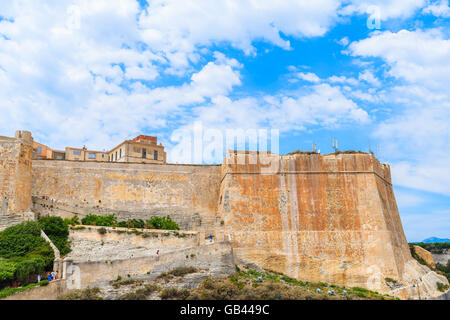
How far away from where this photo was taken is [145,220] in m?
31.2

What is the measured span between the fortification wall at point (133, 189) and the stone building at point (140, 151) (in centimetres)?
1146

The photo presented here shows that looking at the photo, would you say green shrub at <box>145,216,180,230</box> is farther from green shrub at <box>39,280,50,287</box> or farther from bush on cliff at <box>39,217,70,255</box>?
green shrub at <box>39,280,50,287</box>

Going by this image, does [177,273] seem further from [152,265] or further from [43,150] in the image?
[43,150]

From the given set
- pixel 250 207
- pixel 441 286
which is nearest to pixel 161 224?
pixel 250 207

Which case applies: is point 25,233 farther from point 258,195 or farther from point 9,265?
point 258,195

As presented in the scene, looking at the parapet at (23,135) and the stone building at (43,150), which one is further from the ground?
the stone building at (43,150)

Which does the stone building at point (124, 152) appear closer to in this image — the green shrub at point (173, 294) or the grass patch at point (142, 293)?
the grass patch at point (142, 293)

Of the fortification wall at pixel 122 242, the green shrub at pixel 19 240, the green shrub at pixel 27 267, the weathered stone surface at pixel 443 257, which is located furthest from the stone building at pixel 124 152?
the weathered stone surface at pixel 443 257

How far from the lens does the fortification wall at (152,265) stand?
73.1 ft

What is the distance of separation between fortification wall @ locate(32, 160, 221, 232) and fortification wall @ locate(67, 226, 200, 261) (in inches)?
141

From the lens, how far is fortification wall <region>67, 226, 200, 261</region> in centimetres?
2512

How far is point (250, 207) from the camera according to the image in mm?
30828
